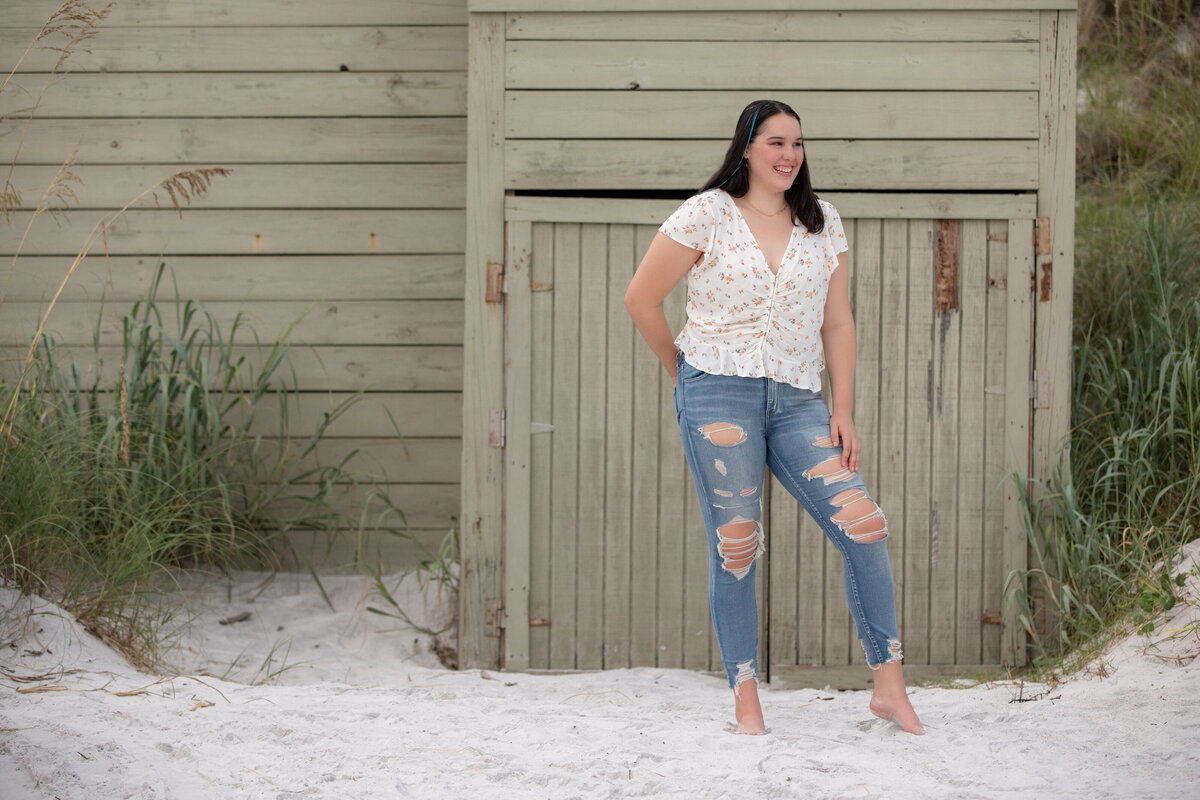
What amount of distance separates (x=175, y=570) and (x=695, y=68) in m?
3.00

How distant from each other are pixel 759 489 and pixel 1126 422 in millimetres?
2144

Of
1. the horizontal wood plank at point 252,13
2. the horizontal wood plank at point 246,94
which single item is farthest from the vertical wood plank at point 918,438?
the horizontal wood plank at point 252,13

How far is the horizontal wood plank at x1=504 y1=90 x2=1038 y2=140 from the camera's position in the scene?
3809 millimetres

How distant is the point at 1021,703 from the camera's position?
2.92 m

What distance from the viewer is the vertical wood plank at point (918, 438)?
3826 millimetres

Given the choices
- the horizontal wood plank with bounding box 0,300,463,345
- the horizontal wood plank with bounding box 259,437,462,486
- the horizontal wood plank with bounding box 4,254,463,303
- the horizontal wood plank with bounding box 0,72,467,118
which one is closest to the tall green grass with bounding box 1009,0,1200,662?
the horizontal wood plank with bounding box 259,437,462,486

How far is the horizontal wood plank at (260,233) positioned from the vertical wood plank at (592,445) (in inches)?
45.1

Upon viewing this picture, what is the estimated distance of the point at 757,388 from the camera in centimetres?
262

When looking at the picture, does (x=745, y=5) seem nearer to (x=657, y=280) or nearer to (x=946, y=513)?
(x=657, y=280)

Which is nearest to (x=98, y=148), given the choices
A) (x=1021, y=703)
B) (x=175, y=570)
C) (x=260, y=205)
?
(x=260, y=205)

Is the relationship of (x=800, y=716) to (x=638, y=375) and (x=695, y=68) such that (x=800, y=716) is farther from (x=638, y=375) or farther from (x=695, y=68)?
(x=695, y=68)

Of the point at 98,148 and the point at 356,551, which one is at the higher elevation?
the point at 98,148

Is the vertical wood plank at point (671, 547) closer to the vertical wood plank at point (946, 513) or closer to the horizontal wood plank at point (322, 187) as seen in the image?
the vertical wood plank at point (946, 513)

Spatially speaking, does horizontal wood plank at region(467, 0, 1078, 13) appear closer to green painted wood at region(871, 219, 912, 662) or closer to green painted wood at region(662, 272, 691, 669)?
green painted wood at region(871, 219, 912, 662)
